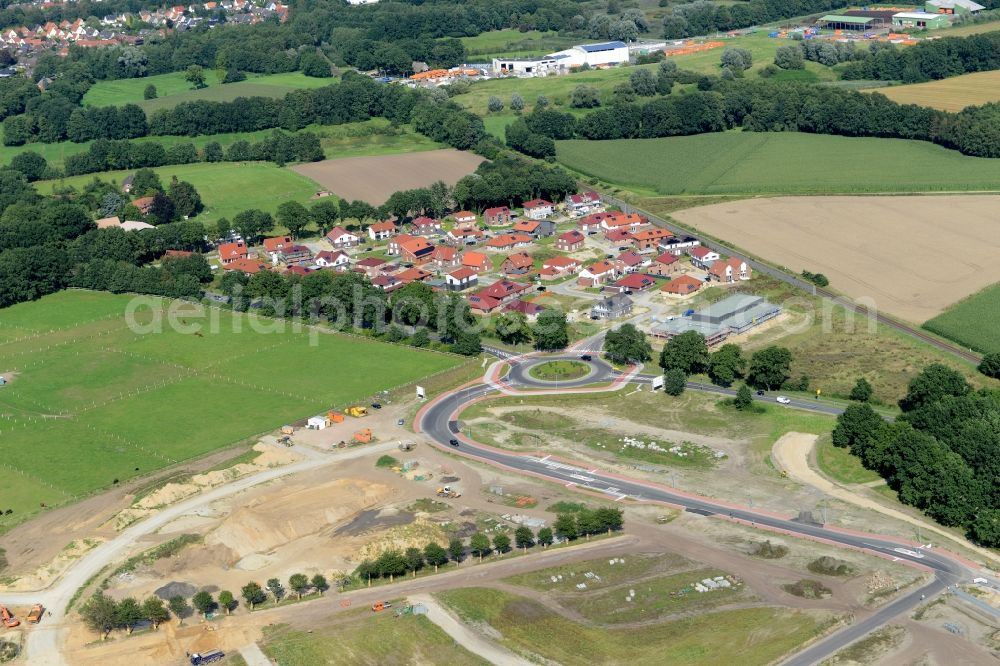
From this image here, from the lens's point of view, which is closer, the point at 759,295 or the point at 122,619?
the point at 122,619

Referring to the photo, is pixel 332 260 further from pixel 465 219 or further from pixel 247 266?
pixel 465 219

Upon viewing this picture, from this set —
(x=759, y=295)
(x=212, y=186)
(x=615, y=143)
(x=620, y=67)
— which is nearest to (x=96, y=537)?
(x=759, y=295)

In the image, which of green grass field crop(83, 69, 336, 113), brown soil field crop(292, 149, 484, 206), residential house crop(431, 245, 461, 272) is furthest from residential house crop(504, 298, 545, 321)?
green grass field crop(83, 69, 336, 113)

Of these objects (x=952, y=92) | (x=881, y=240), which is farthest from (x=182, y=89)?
(x=881, y=240)

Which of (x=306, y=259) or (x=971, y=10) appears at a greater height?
(x=971, y=10)

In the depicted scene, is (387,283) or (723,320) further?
(387,283)

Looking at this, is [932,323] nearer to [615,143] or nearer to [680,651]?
[680,651]

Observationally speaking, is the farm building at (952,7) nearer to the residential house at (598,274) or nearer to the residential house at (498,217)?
the residential house at (498,217)

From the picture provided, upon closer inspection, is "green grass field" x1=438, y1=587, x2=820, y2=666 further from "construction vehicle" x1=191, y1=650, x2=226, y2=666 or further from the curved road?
"construction vehicle" x1=191, y1=650, x2=226, y2=666
